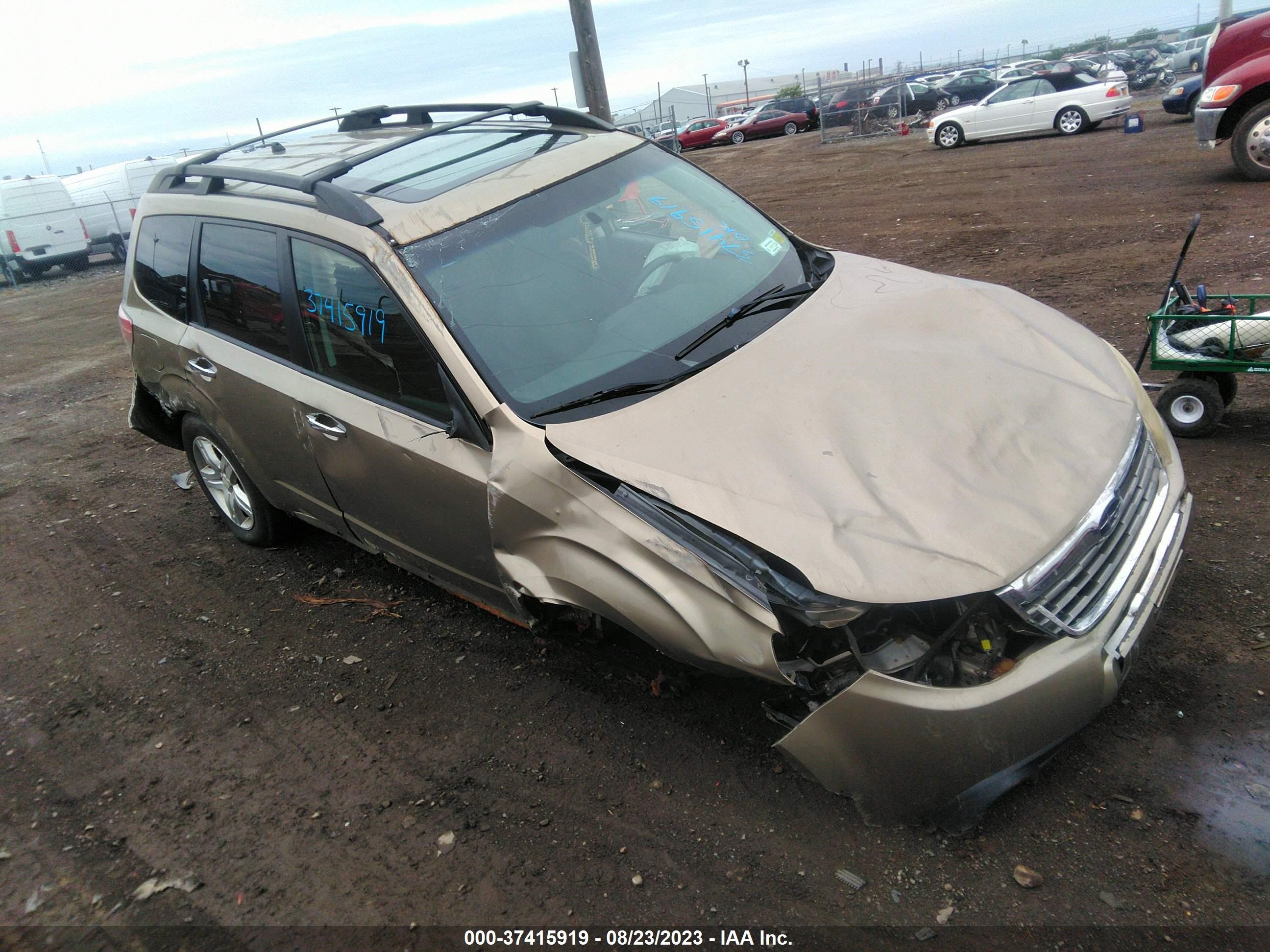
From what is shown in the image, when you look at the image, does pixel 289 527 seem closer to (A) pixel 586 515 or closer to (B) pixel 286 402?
(B) pixel 286 402

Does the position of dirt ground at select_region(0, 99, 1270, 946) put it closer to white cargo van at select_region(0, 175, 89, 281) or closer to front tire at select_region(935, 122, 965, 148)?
front tire at select_region(935, 122, 965, 148)

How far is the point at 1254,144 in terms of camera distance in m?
9.53

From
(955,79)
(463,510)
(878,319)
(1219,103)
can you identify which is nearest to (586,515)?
(463,510)

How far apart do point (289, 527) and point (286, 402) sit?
138 centimetres

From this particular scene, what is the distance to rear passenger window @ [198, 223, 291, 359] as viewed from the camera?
12.3 ft

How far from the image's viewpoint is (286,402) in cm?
376

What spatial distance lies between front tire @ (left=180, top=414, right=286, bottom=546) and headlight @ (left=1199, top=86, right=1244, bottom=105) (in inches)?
402

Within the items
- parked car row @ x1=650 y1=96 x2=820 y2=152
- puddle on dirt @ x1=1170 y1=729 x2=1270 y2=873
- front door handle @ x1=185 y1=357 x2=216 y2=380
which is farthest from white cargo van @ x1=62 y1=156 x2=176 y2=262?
puddle on dirt @ x1=1170 y1=729 x2=1270 y2=873

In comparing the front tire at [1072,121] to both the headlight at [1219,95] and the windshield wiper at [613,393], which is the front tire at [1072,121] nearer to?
the headlight at [1219,95]

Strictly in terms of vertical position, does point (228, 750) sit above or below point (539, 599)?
below

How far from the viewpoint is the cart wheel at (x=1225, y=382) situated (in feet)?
15.0

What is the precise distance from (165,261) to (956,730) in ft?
14.4

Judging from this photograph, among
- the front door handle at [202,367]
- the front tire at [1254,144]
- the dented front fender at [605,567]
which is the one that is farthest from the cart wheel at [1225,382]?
the front tire at [1254,144]

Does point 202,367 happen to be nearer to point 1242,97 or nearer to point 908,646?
point 908,646
